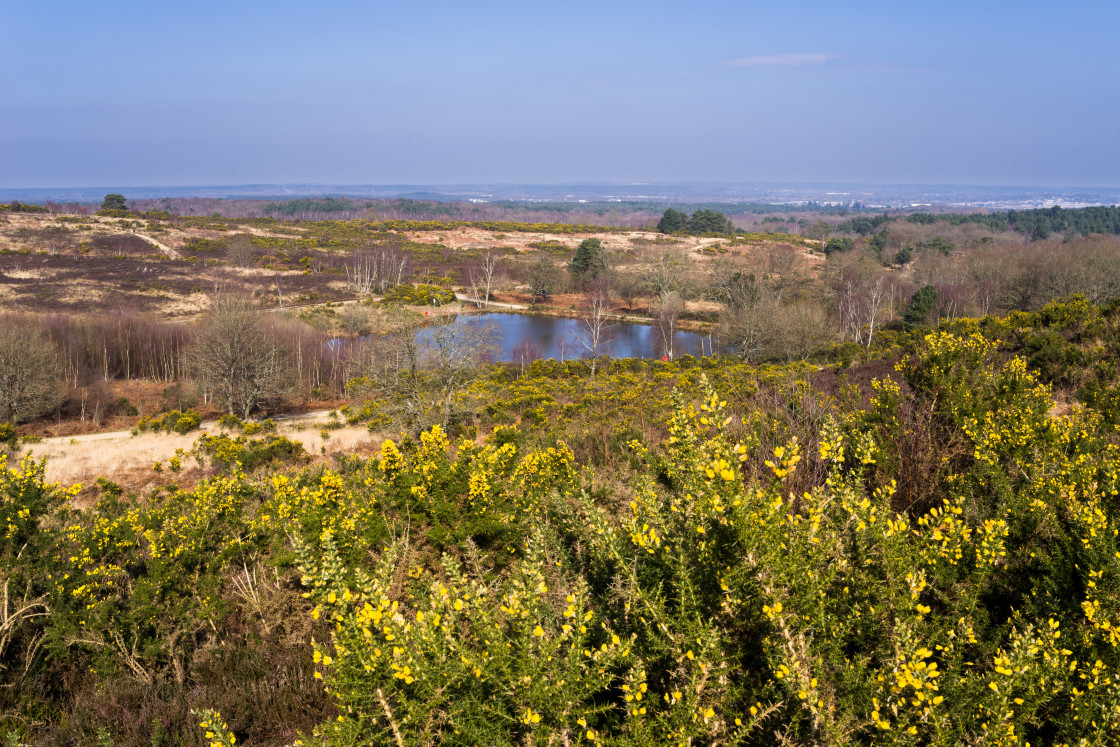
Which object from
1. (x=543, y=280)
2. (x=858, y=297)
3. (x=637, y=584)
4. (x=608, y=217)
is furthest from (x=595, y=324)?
(x=608, y=217)

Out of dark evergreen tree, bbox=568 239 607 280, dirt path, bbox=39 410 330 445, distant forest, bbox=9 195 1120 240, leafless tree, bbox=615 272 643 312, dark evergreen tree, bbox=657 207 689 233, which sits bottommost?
dirt path, bbox=39 410 330 445

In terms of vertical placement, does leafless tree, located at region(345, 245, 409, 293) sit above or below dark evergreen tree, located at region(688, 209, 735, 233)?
below

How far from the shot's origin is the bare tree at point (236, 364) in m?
24.1

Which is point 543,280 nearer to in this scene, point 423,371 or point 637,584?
point 423,371

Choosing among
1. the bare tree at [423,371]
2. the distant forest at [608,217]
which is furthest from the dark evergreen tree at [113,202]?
the bare tree at [423,371]

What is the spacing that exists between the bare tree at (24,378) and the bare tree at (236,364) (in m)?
4.81

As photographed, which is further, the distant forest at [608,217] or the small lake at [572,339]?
the distant forest at [608,217]

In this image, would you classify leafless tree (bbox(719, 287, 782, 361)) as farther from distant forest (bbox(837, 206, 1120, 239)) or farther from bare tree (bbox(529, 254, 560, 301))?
distant forest (bbox(837, 206, 1120, 239))

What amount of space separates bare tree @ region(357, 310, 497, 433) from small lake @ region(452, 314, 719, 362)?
518 inches

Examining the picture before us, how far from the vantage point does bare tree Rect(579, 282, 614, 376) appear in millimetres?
33287

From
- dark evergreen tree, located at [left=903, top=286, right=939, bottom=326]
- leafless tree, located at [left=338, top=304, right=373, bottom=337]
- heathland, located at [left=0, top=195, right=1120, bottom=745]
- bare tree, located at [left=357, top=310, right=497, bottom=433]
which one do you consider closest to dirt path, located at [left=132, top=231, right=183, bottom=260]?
leafless tree, located at [left=338, top=304, right=373, bottom=337]

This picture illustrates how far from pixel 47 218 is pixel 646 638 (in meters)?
97.6

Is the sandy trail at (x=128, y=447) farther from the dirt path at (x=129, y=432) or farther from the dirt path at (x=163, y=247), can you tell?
the dirt path at (x=163, y=247)

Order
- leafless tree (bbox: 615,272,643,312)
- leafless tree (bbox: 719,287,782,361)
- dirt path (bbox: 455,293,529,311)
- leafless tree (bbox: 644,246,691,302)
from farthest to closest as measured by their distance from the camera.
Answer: leafless tree (bbox: 615,272,643,312) → dirt path (bbox: 455,293,529,311) → leafless tree (bbox: 644,246,691,302) → leafless tree (bbox: 719,287,782,361)
